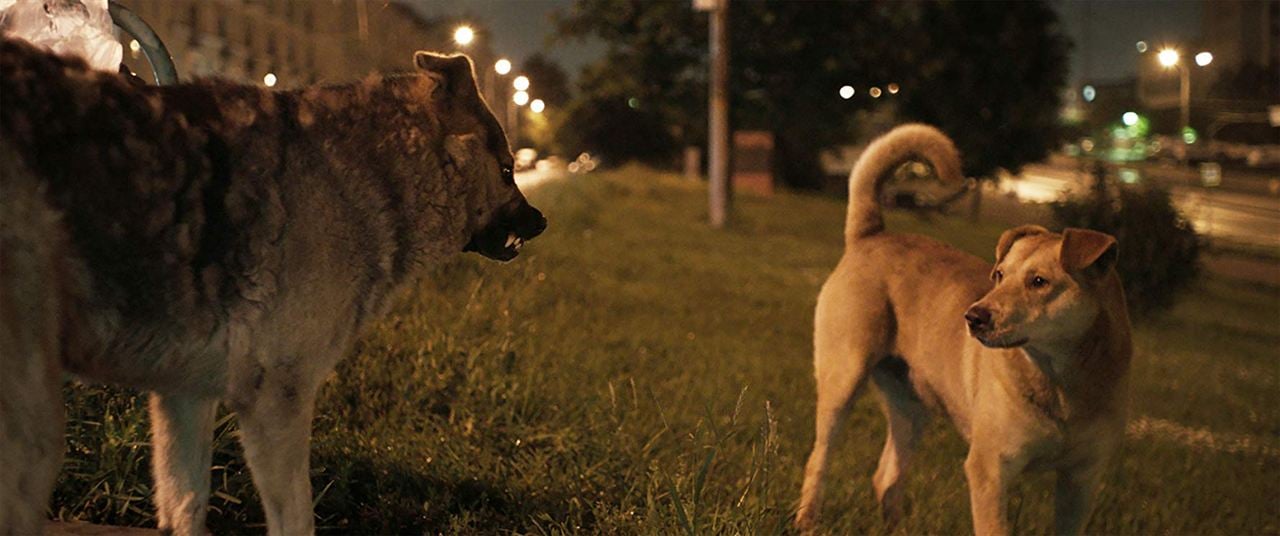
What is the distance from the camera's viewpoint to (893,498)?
5910mm

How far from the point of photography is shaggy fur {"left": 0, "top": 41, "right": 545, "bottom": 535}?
2312 millimetres

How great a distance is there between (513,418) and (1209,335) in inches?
549

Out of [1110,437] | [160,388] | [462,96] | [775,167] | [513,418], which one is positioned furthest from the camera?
[775,167]

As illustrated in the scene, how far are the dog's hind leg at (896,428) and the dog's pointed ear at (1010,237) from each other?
1011 mm

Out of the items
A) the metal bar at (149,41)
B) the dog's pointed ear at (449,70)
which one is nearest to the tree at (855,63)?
the metal bar at (149,41)

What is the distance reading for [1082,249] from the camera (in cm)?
465

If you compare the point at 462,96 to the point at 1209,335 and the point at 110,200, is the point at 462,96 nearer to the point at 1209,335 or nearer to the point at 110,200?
the point at 110,200

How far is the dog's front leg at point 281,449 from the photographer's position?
2822mm

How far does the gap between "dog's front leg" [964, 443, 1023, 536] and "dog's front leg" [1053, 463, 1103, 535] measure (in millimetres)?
279

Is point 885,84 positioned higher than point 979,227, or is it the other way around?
point 885,84

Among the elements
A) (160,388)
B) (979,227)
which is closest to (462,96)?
(160,388)

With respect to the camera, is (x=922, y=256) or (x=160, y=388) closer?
(x=160, y=388)

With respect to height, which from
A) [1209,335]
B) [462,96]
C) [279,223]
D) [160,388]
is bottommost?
[1209,335]

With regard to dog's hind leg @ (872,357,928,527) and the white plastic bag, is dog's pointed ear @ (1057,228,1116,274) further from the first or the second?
the white plastic bag
